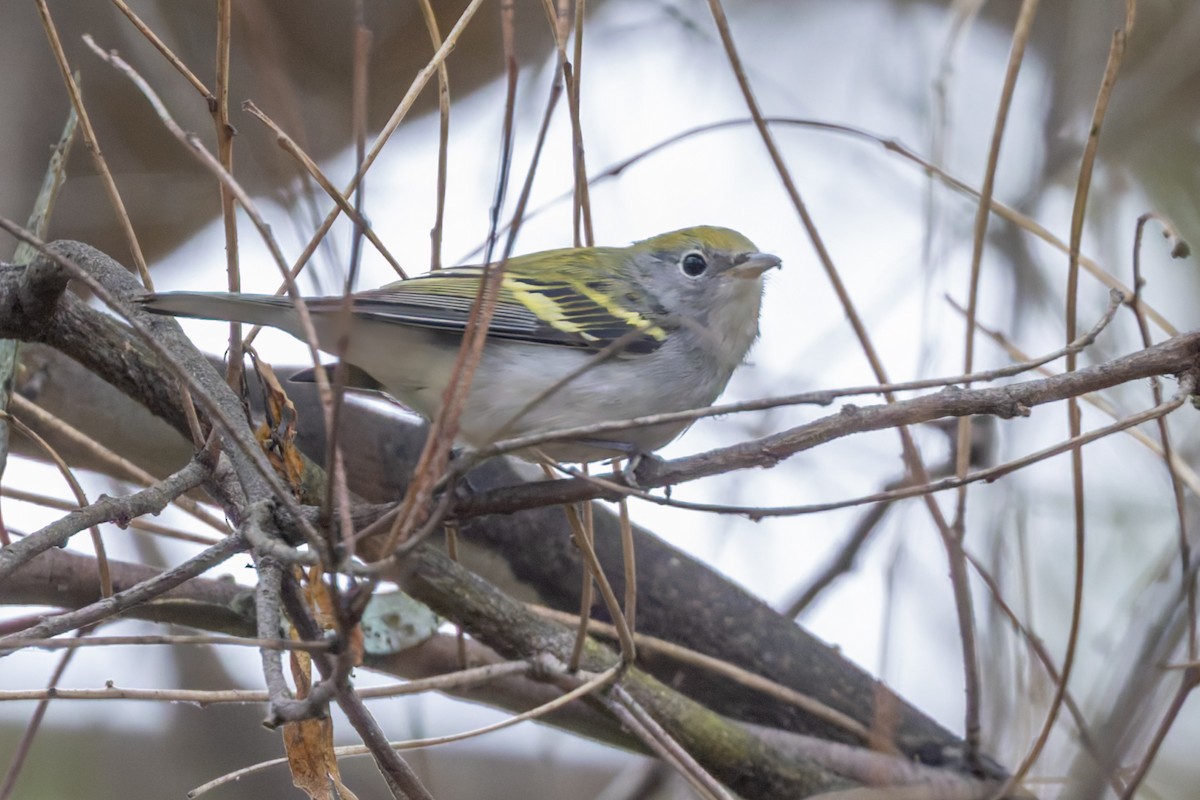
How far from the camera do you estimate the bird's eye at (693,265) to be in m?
2.87

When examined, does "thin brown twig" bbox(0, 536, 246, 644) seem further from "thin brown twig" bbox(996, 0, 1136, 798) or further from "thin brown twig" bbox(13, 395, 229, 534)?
"thin brown twig" bbox(996, 0, 1136, 798)

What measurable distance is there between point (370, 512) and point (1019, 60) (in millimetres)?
1293

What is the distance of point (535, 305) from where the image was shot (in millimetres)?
2535

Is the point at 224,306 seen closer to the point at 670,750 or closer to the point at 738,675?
the point at 670,750

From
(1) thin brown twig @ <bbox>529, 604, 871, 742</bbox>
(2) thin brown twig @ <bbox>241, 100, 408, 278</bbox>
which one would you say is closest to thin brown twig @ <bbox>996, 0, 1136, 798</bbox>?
(1) thin brown twig @ <bbox>529, 604, 871, 742</bbox>

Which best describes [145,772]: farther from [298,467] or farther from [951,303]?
[951,303]

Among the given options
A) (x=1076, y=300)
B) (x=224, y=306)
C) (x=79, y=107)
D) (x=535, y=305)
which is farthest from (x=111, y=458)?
(x=1076, y=300)

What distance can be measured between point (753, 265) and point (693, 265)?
238mm

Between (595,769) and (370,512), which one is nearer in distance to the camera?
(370,512)

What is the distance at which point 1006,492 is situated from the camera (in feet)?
8.44

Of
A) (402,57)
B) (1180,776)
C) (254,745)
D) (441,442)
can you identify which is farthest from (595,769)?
(441,442)

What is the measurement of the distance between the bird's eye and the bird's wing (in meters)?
0.15

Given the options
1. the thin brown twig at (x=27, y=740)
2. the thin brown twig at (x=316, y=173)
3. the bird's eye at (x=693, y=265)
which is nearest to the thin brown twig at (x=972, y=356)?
the bird's eye at (x=693, y=265)

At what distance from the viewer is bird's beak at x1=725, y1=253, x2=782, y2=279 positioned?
2.65m
